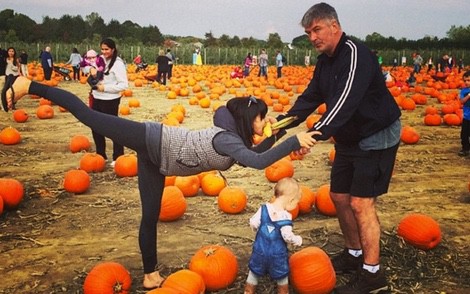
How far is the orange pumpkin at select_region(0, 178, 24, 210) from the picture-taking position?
5.92 metres

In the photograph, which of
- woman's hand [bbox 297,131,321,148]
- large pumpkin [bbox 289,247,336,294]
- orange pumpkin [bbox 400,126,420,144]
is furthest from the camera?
orange pumpkin [bbox 400,126,420,144]

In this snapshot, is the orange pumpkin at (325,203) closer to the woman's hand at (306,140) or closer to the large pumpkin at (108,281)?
the woman's hand at (306,140)

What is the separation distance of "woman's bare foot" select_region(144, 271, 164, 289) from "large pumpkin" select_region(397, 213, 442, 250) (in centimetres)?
275

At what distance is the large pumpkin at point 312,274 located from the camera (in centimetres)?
396

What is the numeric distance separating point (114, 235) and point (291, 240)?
254cm

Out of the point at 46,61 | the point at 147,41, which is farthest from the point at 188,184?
the point at 147,41

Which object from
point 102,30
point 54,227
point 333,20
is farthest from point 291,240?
point 102,30

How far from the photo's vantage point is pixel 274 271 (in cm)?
379

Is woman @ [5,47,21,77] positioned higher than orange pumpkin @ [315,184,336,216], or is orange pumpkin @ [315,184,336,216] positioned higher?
woman @ [5,47,21,77]

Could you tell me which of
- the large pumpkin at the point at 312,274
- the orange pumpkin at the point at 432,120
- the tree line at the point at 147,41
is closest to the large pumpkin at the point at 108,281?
the large pumpkin at the point at 312,274

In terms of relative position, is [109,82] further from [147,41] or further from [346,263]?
[147,41]

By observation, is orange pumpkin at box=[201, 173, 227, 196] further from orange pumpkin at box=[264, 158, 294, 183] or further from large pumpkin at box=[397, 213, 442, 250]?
large pumpkin at box=[397, 213, 442, 250]

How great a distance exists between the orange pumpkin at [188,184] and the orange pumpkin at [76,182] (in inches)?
56.5

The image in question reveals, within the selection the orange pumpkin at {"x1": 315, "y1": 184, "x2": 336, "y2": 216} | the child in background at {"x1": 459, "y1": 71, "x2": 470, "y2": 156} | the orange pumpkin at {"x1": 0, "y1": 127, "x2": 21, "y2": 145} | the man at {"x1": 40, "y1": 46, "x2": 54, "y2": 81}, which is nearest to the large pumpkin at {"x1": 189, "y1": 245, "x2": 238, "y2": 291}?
the orange pumpkin at {"x1": 315, "y1": 184, "x2": 336, "y2": 216}
